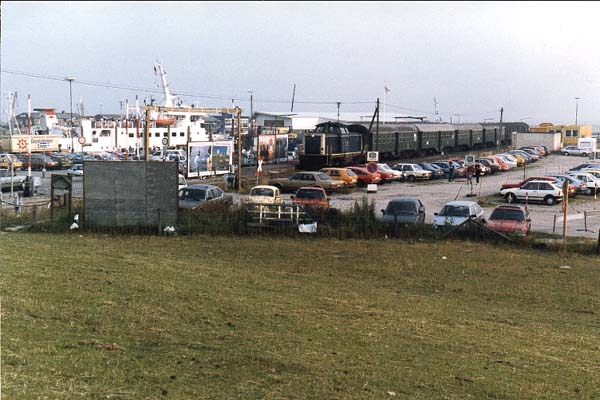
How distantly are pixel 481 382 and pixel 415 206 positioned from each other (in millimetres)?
15346

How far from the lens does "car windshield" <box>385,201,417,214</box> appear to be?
22.7 metres

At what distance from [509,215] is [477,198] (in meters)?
12.2

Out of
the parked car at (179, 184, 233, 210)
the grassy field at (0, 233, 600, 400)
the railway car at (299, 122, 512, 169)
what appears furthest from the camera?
the railway car at (299, 122, 512, 169)

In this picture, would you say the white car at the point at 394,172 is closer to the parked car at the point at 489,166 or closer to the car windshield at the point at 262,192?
the parked car at the point at 489,166

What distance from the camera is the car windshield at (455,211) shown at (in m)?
22.0

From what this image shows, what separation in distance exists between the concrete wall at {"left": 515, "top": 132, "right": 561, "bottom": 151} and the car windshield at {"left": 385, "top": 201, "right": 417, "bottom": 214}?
5854 cm

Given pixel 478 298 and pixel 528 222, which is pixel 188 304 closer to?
pixel 478 298

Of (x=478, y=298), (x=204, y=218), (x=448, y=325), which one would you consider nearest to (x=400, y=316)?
(x=448, y=325)

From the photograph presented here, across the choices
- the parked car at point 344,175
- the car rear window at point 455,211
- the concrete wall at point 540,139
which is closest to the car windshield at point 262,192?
the car rear window at point 455,211

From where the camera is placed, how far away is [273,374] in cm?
755

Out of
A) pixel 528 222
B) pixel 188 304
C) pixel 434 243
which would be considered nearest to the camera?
pixel 188 304

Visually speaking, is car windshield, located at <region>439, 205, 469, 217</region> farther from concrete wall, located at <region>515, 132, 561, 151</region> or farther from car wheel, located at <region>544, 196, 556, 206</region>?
concrete wall, located at <region>515, 132, 561, 151</region>

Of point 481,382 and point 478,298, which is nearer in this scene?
point 481,382

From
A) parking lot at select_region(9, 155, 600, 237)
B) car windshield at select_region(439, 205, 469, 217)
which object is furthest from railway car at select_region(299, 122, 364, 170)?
car windshield at select_region(439, 205, 469, 217)
